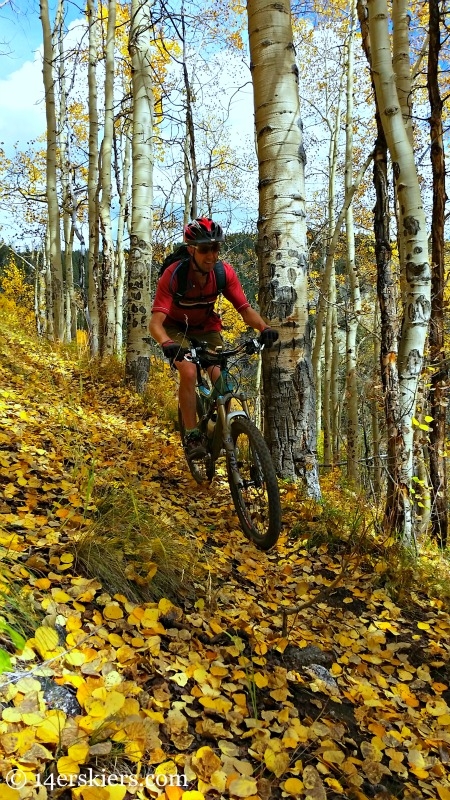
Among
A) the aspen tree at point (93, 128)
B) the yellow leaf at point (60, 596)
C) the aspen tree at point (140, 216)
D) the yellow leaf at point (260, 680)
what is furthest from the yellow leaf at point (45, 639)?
the aspen tree at point (93, 128)

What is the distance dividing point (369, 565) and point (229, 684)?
175 centimetres

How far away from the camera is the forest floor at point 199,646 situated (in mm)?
1702

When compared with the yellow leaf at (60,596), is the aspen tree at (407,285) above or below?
above

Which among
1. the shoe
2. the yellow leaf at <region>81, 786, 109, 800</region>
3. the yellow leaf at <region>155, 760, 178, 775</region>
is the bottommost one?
the yellow leaf at <region>155, 760, 178, 775</region>

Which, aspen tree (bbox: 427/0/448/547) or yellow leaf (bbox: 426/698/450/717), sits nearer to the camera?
yellow leaf (bbox: 426/698/450/717)

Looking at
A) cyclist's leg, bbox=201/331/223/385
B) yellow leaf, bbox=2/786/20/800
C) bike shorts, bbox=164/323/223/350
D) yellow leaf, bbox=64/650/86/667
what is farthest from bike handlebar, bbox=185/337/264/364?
yellow leaf, bbox=2/786/20/800

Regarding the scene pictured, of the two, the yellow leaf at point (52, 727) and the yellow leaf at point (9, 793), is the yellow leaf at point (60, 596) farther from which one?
the yellow leaf at point (9, 793)

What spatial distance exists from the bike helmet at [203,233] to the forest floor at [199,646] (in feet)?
6.09

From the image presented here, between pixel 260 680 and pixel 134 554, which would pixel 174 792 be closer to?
pixel 260 680

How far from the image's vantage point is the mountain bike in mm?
3264

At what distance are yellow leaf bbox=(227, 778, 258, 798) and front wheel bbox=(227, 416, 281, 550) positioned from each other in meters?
1.57

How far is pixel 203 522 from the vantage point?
3.85 meters

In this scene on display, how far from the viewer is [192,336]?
445 cm

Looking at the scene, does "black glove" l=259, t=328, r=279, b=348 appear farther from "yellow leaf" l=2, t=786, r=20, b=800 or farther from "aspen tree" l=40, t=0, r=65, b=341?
"aspen tree" l=40, t=0, r=65, b=341
